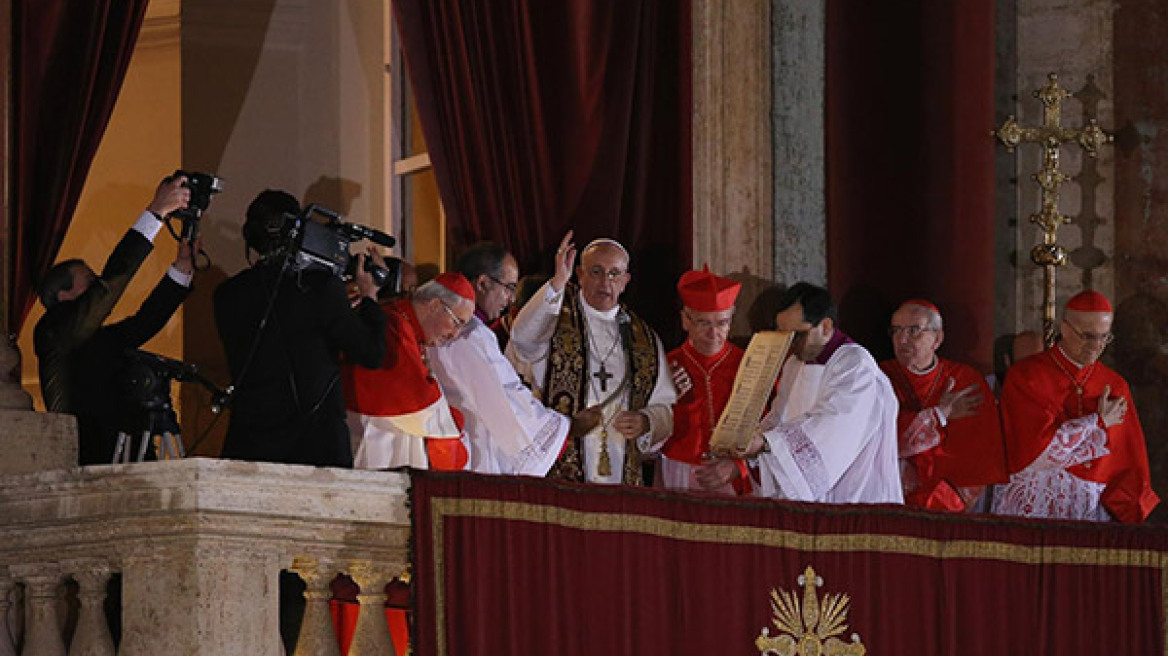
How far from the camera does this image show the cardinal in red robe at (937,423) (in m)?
9.18

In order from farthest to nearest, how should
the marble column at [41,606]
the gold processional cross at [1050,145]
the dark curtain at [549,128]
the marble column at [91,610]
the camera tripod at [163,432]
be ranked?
the gold processional cross at [1050,145]
the dark curtain at [549,128]
the camera tripod at [163,432]
the marble column at [41,606]
the marble column at [91,610]

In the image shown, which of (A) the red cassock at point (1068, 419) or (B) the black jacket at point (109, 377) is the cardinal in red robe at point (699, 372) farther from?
(B) the black jacket at point (109, 377)

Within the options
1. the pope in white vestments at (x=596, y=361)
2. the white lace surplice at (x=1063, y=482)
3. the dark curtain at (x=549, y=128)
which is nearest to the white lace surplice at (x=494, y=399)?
the pope in white vestments at (x=596, y=361)

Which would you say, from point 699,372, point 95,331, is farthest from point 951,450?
point 95,331

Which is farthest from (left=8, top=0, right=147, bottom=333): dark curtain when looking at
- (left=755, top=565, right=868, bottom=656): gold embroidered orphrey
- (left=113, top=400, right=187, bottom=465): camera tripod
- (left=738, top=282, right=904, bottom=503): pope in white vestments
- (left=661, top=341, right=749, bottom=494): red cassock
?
(left=755, top=565, right=868, bottom=656): gold embroidered orphrey

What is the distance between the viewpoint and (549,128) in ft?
31.4

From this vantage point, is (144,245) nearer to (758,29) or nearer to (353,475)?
(353,475)

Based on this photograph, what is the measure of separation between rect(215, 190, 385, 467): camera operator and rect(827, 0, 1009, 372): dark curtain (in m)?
3.22

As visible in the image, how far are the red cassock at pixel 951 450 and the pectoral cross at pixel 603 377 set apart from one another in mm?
1037

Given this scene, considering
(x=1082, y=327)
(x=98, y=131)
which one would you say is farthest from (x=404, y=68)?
(x=1082, y=327)

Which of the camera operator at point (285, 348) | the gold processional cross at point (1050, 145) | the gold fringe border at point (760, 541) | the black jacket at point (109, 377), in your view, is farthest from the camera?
the gold processional cross at point (1050, 145)

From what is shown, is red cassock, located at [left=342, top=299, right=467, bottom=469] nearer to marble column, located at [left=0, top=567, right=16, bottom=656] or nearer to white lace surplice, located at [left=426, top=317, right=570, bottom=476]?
white lace surplice, located at [left=426, top=317, right=570, bottom=476]

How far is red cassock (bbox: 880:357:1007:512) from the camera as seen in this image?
917 cm

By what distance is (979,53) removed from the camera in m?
10.2
